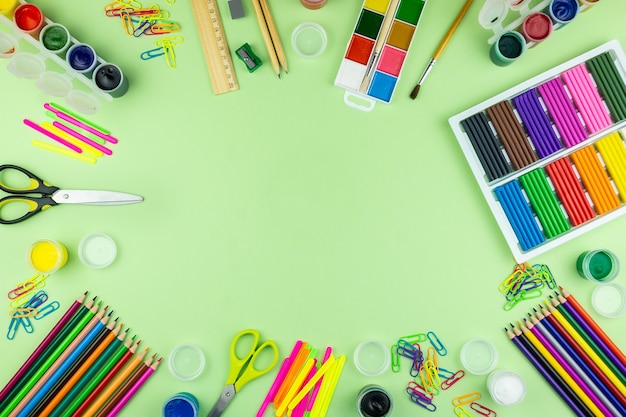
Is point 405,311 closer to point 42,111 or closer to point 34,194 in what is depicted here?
point 34,194

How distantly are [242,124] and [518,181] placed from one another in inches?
49.4

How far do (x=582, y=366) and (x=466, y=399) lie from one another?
530mm

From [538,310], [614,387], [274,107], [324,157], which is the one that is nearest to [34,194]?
[274,107]

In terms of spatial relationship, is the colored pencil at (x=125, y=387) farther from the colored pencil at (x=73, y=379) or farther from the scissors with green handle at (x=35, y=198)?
the scissors with green handle at (x=35, y=198)

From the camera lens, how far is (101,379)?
6.90ft

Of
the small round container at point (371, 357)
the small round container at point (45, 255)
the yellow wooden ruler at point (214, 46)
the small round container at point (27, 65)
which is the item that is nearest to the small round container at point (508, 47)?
the yellow wooden ruler at point (214, 46)

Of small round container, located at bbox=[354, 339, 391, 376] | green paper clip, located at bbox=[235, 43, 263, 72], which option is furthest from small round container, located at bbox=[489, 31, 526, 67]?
small round container, located at bbox=[354, 339, 391, 376]

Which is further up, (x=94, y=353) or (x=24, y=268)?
(x=24, y=268)

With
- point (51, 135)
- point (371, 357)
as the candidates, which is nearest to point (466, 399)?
point (371, 357)

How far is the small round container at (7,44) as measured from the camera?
2004mm

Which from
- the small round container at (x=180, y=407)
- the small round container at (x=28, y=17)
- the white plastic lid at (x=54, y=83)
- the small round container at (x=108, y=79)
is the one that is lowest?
the small round container at (x=180, y=407)

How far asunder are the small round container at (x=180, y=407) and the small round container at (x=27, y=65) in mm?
1492

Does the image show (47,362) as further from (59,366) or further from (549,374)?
(549,374)

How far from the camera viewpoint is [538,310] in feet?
7.11
